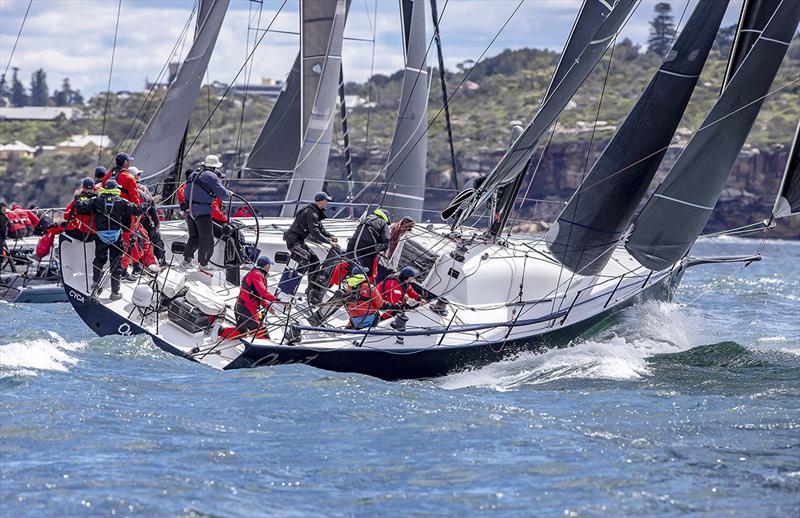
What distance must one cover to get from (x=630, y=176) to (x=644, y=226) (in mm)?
721

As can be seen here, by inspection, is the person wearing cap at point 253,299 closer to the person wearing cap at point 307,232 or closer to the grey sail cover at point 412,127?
the person wearing cap at point 307,232

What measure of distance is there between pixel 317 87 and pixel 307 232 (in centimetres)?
758

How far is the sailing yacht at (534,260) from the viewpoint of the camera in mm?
12367

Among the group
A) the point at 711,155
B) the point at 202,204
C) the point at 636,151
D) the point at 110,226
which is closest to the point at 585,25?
the point at 636,151

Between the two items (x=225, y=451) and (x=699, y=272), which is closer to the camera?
(x=225, y=451)

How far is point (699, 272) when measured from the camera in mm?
37875

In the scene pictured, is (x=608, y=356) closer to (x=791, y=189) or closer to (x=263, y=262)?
(x=791, y=189)

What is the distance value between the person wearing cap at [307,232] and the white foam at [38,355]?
2.64 meters

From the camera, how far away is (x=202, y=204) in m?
14.0

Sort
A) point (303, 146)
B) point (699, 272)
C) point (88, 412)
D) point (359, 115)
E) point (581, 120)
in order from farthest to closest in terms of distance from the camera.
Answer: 1. point (359, 115)
2. point (581, 120)
3. point (699, 272)
4. point (303, 146)
5. point (88, 412)

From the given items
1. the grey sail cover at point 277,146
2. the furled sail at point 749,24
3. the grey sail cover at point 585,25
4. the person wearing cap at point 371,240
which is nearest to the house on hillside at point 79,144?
the grey sail cover at point 277,146

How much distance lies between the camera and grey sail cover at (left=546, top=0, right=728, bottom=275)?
1366 cm

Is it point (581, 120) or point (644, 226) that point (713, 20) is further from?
point (581, 120)

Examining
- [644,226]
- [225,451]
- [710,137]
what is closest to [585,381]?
[644,226]
